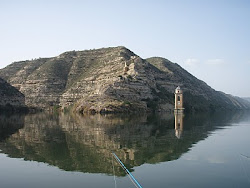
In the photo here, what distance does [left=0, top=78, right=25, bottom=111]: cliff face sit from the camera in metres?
111

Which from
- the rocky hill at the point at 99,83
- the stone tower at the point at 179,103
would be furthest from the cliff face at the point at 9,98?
the stone tower at the point at 179,103

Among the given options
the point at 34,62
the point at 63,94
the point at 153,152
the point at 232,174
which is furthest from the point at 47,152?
the point at 34,62

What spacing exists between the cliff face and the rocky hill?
21.9 meters

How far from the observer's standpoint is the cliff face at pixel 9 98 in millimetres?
110562

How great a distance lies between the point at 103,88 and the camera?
116625 millimetres

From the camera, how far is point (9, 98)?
115125mm

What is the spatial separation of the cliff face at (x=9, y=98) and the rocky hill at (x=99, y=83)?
21873 millimetres

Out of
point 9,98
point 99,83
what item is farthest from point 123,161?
point 99,83

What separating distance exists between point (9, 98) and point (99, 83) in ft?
138

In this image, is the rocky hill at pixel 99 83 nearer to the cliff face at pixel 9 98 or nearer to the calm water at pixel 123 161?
the cliff face at pixel 9 98

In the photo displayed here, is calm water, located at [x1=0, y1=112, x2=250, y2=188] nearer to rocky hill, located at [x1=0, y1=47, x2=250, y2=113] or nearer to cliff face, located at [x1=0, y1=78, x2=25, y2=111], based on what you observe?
rocky hill, located at [x1=0, y1=47, x2=250, y2=113]

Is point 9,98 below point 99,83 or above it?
below

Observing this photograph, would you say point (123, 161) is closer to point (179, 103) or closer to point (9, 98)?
point (9, 98)

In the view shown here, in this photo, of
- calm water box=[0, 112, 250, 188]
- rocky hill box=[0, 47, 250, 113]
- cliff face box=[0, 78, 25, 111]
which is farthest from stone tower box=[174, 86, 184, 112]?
calm water box=[0, 112, 250, 188]
